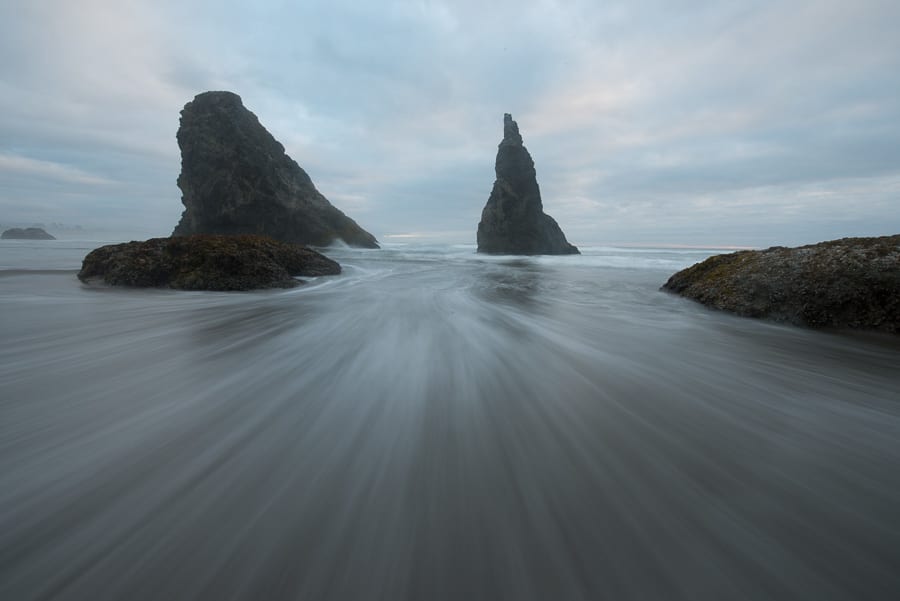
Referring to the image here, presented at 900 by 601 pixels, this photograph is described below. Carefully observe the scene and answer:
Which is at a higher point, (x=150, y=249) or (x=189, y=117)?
(x=189, y=117)

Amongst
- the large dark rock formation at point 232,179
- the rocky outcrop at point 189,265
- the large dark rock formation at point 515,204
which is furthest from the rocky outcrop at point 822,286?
the large dark rock formation at point 232,179

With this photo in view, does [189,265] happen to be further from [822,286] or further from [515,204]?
Result: [515,204]

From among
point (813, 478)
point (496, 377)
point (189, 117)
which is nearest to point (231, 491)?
point (496, 377)

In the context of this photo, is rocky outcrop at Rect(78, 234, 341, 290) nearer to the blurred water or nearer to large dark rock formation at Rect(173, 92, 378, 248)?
the blurred water

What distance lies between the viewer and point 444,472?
5.36 feet

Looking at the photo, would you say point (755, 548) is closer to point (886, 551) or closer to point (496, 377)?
point (886, 551)

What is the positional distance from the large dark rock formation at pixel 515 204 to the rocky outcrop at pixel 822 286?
41733mm

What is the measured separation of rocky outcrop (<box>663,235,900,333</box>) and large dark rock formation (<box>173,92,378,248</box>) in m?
43.7

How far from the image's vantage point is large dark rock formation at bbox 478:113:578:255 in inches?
1871

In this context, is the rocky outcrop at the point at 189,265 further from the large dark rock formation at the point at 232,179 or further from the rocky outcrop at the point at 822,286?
the large dark rock formation at the point at 232,179

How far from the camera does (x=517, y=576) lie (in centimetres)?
111

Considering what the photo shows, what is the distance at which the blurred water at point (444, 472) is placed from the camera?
1105 millimetres

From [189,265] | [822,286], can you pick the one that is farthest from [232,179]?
[822,286]

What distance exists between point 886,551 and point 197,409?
3182mm
